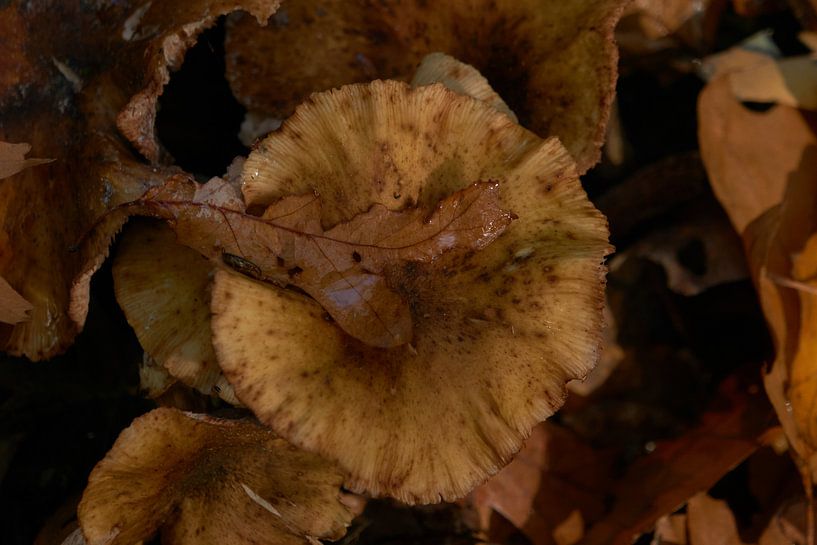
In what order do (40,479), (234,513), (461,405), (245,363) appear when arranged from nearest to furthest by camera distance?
(245,363) < (461,405) < (234,513) < (40,479)

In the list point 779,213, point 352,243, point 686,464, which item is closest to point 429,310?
point 352,243

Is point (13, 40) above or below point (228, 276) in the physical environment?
above

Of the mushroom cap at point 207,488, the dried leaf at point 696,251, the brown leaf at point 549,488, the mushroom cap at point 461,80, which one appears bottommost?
the brown leaf at point 549,488

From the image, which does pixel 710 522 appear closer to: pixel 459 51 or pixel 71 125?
pixel 459 51

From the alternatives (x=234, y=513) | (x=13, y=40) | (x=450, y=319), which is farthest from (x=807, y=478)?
(x=13, y=40)

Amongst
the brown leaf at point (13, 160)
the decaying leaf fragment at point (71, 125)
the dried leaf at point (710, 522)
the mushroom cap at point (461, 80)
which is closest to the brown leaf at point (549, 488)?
the dried leaf at point (710, 522)

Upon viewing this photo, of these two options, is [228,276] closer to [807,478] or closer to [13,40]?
[13,40]

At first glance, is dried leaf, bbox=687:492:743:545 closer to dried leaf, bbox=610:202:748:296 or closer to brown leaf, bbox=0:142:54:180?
dried leaf, bbox=610:202:748:296

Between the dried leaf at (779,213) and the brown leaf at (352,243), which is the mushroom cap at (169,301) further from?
the dried leaf at (779,213)
